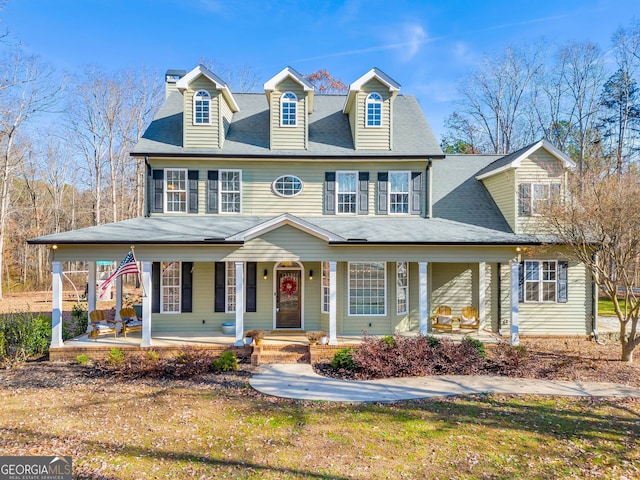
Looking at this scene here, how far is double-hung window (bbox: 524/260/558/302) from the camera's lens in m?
13.0

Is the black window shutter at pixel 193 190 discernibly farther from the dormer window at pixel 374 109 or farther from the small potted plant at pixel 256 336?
the dormer window at pixel 374 109

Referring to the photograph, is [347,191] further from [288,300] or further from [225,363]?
[225,363]

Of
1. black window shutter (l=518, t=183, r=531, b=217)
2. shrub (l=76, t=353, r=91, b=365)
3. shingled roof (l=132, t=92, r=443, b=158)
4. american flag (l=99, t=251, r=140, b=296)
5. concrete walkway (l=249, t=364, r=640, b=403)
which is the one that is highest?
shingled roof (l=132, t=92, r=443, b=158)

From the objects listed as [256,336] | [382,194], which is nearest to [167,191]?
[256,336]

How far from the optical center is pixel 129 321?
1265cm

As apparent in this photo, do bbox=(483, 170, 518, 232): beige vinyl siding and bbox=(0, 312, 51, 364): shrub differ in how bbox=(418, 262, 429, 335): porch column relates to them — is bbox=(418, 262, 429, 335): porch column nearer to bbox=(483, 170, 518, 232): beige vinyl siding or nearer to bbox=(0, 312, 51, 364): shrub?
bbox=(483, 170, 518, 232): beige vinyl siding

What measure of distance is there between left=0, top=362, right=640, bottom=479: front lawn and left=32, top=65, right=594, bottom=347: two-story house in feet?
15.2

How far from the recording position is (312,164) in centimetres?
1318

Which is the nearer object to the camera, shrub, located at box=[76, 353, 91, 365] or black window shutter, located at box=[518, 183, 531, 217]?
shrub, located at box=[76, 353, 91, 365]

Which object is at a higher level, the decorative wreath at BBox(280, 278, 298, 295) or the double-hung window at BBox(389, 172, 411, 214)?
the double-hung window at BBox(389, 172, 411, 214)

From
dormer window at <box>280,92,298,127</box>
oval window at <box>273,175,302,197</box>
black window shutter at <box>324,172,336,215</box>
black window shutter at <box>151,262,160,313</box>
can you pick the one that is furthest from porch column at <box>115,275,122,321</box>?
dormer window at <box>280,92,298,127</box>

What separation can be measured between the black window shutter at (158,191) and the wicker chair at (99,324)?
13.0 ft

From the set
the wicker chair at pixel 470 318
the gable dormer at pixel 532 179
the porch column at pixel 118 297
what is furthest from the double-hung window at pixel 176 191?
the gable dormer at pixel 532 179

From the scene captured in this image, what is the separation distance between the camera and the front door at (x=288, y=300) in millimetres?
12656
